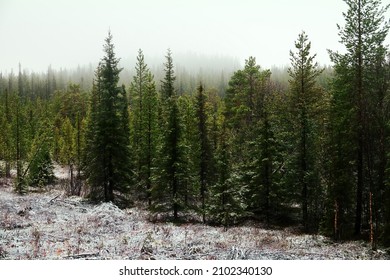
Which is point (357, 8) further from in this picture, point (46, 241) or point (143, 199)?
point (143, 199)

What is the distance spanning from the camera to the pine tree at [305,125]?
22.9 m

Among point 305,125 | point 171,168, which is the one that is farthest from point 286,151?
point 171,168

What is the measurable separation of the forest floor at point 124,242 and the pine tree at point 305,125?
3300 mm

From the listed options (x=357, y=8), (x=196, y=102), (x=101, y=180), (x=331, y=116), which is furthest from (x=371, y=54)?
(x=101, y=180)

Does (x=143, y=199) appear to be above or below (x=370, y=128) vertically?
below

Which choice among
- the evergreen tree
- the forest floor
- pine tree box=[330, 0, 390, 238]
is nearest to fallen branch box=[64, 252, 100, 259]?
the forest floor

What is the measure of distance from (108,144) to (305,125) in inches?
593

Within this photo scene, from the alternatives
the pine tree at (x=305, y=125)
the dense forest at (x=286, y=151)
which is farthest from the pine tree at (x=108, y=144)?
the pine tree at (x=305, y=125)

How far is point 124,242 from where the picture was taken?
47.3 ft

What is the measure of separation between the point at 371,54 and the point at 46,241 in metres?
19.0

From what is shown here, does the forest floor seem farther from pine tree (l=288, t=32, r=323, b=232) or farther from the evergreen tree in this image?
the evergreen tree

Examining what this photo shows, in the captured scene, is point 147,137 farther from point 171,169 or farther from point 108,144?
point 171,169

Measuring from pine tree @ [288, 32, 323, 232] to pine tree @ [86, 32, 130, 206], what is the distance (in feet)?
44.8
